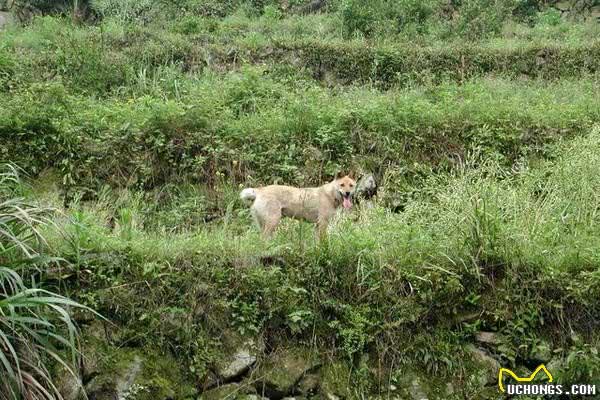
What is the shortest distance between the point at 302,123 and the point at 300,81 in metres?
3.57

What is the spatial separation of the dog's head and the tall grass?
368 centimetres

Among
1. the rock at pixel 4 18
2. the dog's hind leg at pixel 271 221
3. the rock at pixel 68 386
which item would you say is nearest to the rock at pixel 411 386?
the dog's hind leg at pixel 271 221

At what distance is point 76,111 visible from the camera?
12172mm

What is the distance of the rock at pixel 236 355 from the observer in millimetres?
7250

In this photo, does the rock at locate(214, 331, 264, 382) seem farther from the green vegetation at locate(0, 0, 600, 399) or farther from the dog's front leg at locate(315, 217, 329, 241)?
the dog's front leg at locate(315, 217, 329, 241)

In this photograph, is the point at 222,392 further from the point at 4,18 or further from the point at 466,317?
the point at 4,18

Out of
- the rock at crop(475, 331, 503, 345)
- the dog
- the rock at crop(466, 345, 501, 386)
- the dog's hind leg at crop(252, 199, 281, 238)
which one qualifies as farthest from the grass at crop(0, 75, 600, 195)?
the rock at crop(466, 345, 501, 386)

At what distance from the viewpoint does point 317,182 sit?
37.2ft

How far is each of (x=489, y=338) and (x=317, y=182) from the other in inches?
169

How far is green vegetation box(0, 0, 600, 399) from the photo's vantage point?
24.3ft

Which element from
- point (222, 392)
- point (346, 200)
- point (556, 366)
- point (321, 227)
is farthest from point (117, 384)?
point (556, 366)

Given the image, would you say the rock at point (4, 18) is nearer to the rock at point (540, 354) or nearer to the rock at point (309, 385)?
the rock at point (309, 385)

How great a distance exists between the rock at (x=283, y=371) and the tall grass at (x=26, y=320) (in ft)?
5.59

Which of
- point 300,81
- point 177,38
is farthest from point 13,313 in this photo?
point 177,38
